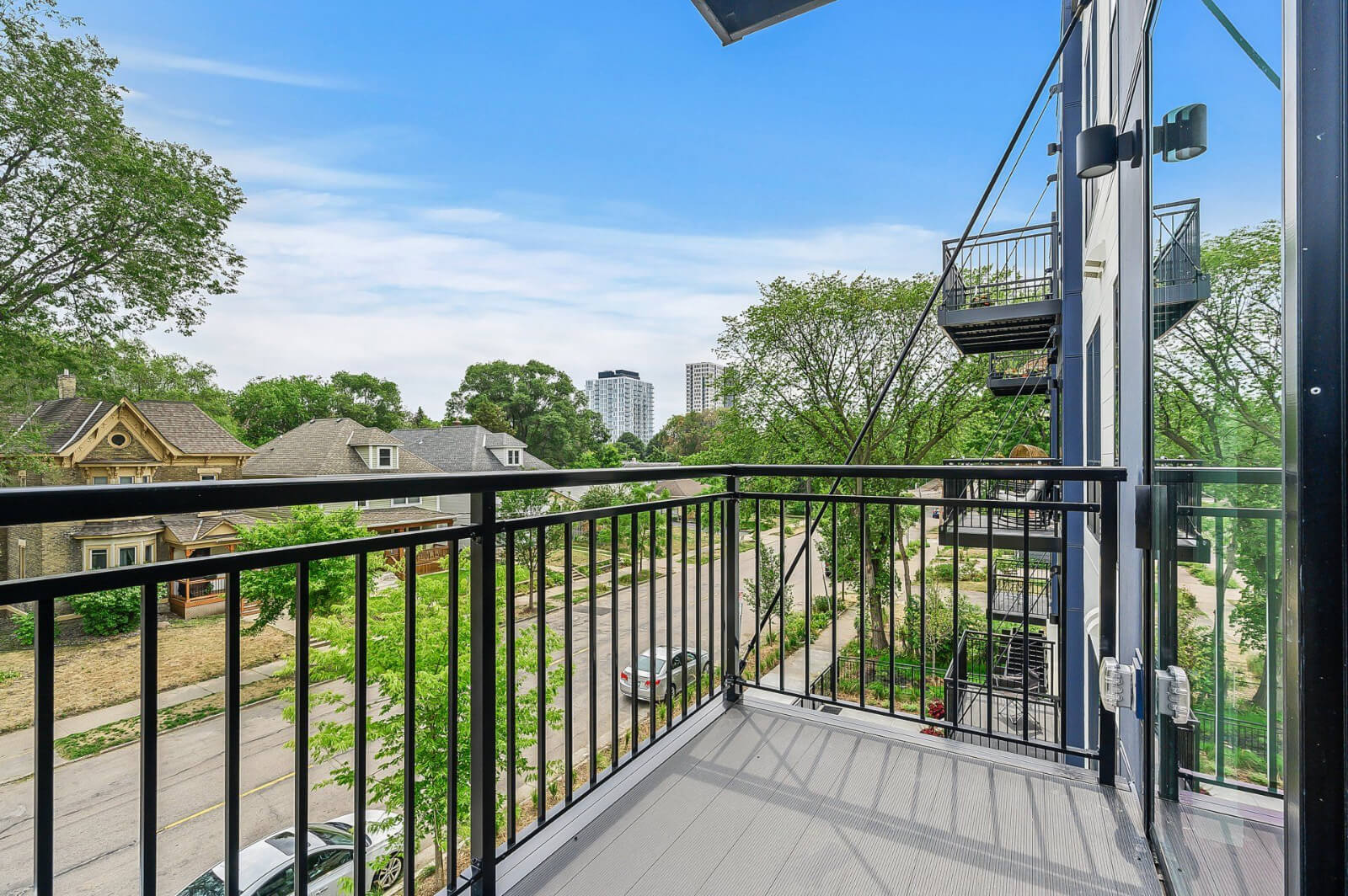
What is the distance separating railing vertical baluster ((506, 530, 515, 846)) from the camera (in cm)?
121

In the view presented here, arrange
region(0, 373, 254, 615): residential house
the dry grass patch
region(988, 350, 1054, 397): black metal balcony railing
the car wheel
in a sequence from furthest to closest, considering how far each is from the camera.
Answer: region(0, 373, 254, 615): residential house < region(988, 350, 1054, 397): black metal balcony railing < the car wheel < the dry grass patch

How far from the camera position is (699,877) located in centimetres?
126

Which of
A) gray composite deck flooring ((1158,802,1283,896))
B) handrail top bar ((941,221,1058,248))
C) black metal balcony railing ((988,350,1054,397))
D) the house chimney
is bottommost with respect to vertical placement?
gray composite deck flooring ((1158,802,1283,896))

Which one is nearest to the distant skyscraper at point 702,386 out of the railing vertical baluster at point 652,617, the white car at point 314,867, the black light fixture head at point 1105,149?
the white car at point 314,867

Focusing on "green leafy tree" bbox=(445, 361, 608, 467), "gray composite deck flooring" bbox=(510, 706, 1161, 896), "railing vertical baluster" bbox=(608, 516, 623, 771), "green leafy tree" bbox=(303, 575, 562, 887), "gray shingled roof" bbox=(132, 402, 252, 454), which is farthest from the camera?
"green leafy tree" bbox=(445, 361, 608, 467)

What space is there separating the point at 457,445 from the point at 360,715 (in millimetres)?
22397

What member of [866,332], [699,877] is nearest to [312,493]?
[699,877]

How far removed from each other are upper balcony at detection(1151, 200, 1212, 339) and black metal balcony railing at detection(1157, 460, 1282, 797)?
277 mm

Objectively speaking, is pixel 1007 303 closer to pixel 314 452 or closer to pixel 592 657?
pixel 592 657

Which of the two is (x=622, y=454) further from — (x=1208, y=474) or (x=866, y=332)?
(x=1208, y=474)

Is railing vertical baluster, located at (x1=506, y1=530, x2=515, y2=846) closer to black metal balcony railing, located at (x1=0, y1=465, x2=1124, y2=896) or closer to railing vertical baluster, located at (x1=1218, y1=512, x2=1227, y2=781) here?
black metal balcony railing, located at (x1=0, y1=465, x2=1124, y2=896)

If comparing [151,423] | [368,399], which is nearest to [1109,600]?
[151,423]

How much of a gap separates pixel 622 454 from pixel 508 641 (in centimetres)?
2346

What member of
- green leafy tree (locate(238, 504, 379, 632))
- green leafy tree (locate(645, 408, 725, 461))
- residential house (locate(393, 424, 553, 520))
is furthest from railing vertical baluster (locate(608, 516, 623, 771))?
residential house (locate(393, 424, 553, 520))
